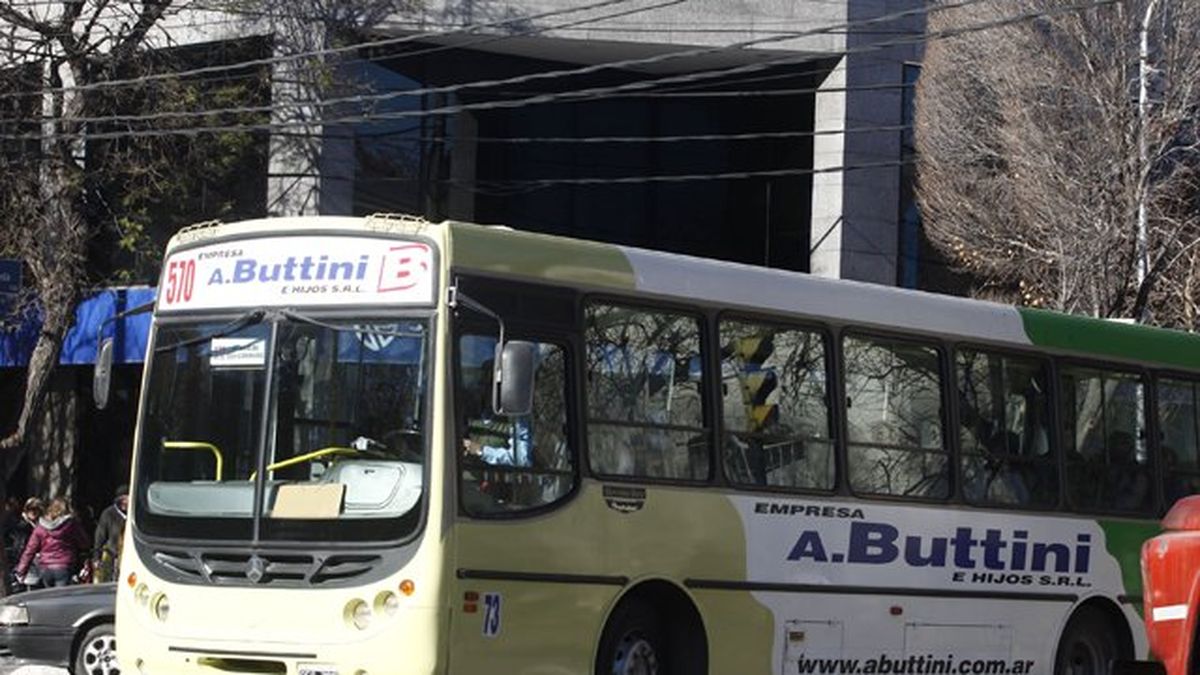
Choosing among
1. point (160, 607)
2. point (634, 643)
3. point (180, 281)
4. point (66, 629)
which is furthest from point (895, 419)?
point (66, 629)

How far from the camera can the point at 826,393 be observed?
13242 mm

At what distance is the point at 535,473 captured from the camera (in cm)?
1136

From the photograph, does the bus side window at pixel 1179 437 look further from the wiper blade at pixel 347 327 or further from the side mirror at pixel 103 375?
the side mirror at pixel 103 375

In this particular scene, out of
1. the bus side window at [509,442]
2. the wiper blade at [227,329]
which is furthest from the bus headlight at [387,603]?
the wiper blade at [227,329]

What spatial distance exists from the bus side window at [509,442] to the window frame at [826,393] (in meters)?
1.31

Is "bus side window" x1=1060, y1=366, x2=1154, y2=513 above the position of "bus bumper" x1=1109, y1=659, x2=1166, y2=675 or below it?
above

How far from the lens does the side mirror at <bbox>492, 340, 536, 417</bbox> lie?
423 inches

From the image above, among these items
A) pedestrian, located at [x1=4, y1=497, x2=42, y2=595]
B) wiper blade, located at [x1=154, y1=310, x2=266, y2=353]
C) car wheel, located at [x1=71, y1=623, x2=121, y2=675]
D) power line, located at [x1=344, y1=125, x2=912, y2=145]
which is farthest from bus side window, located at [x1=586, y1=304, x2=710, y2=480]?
power line, located at [x1=344, y1=125, x2=912, y2=145]

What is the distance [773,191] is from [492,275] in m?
18.8

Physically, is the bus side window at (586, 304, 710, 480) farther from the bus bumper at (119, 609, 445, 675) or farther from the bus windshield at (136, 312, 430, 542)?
the bus bumper at (119, 609, 445, 675)

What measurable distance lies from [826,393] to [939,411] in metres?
1.19

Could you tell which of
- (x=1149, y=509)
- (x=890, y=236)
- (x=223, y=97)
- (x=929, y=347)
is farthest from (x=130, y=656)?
(x=890, y=236)

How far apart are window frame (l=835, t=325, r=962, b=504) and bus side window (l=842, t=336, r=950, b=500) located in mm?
16

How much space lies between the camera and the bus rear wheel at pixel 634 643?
11.7 meters
